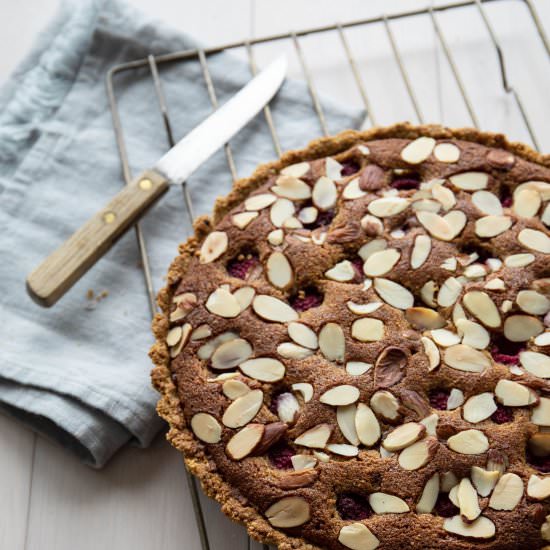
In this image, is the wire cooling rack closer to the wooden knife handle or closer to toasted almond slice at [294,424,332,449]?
the wooden knife handle

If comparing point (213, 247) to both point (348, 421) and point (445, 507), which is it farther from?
point (445, 507)

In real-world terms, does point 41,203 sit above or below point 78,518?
above

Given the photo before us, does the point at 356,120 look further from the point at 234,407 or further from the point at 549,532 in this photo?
the point at 549,532

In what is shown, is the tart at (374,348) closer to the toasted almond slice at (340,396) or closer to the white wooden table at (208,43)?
the toasted almond slice at (340,396)

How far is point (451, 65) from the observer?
186cm

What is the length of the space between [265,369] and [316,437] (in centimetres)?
15

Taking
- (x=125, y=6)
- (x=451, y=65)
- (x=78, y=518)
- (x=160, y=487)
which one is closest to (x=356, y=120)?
(x=451, y=65)

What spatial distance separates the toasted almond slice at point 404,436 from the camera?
1.31 meters

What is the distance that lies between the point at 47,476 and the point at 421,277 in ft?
2.81

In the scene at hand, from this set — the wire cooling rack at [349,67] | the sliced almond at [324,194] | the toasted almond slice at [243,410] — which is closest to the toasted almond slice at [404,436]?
the toasted almond slice at [243,410]

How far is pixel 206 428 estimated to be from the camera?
54.4 inches

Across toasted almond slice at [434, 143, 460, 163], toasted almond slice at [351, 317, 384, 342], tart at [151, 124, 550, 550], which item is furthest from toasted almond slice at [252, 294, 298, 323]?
toasted almond slice at [434, 143, 460, 163]

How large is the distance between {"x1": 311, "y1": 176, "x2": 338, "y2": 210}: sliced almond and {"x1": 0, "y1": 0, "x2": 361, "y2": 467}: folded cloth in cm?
36

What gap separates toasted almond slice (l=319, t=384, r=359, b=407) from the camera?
1348mm
